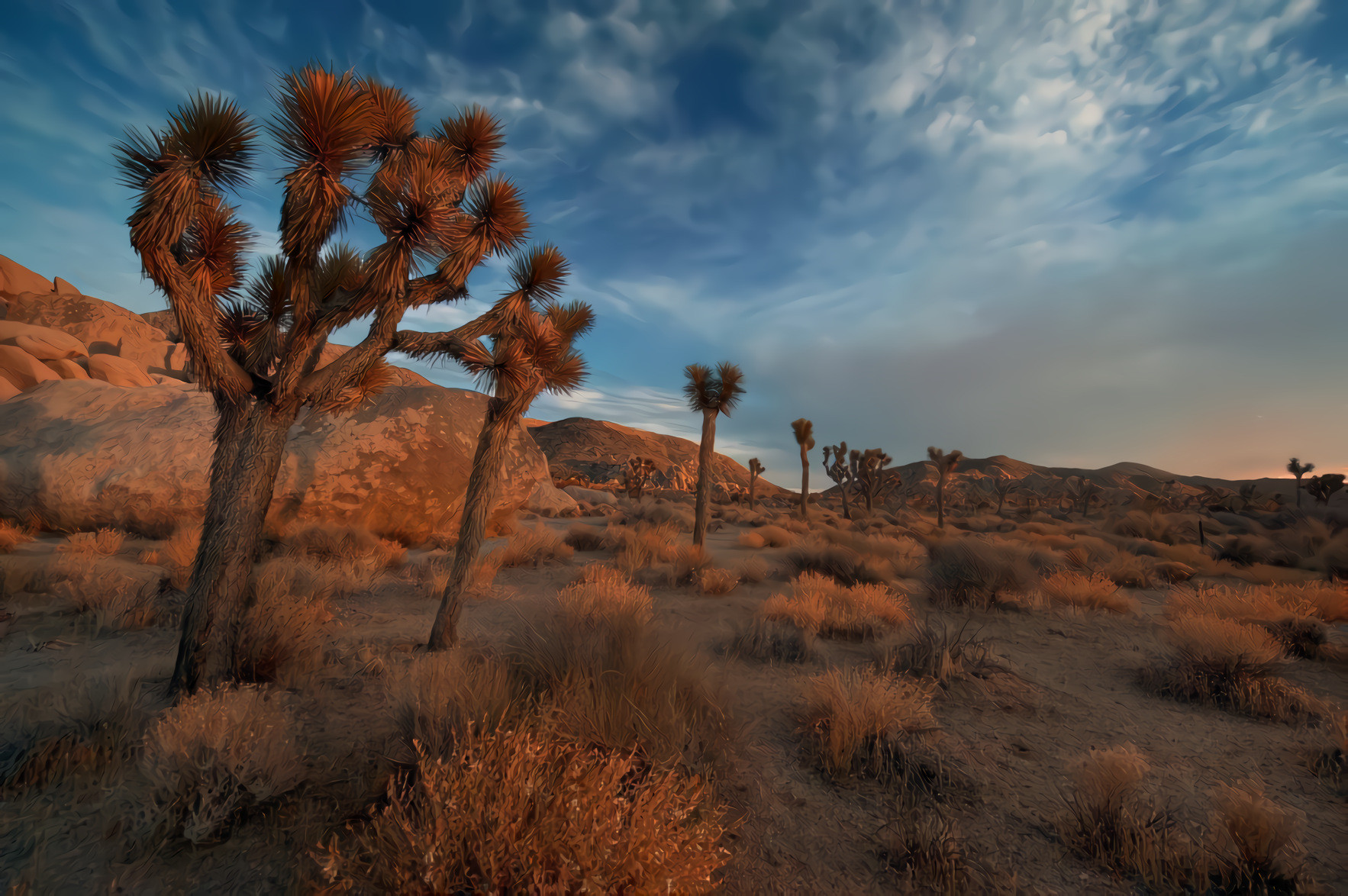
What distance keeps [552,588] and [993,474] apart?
84509 millimetres

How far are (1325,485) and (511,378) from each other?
49.6 m

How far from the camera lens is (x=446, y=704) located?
3.07 m

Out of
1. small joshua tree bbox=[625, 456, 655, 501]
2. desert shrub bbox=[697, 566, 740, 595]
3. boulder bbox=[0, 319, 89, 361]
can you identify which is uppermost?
boulder bbox=[0, 319, 89, 361]

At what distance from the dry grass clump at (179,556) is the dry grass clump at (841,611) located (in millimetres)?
7508

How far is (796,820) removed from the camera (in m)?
3.05

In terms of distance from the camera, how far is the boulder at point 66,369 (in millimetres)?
21828

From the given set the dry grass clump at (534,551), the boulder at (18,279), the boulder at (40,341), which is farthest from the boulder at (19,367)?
the boulder at (18,279)

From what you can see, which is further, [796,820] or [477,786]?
[796,820]

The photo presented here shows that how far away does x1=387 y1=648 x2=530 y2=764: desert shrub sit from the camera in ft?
9.61

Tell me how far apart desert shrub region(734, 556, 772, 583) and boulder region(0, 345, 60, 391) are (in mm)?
27822

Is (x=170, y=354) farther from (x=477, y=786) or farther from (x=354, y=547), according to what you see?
(x=477, y=786)

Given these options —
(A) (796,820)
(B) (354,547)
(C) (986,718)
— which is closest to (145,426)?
(B) (354,547)

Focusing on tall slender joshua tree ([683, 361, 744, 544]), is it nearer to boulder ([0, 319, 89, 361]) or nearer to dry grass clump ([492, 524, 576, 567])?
dry grass clump ([492, 524, 576, 567])

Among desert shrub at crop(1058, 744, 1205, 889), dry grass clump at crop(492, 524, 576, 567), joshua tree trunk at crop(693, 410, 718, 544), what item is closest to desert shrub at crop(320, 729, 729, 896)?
desert shrub at crop(1058, 744, 1205, 889)
